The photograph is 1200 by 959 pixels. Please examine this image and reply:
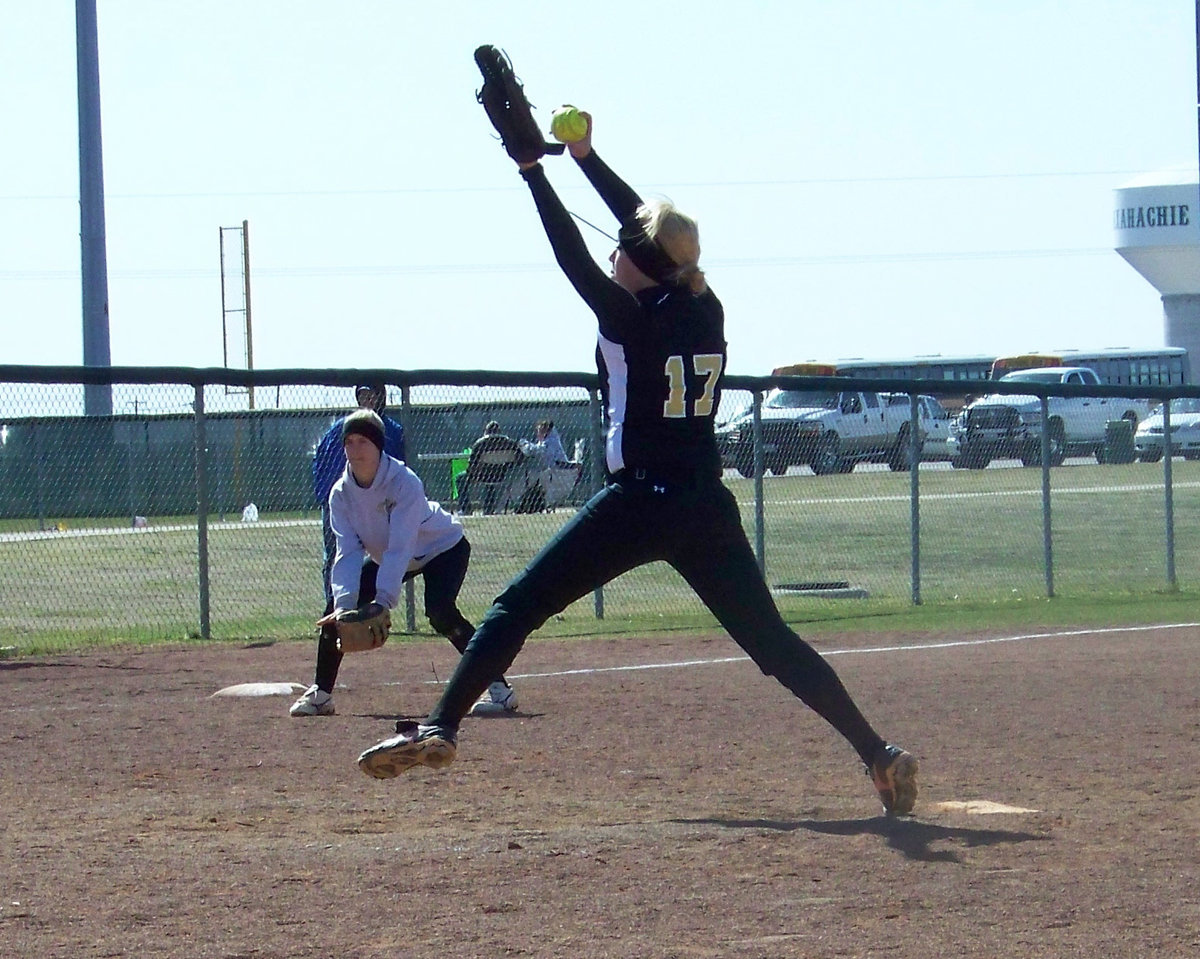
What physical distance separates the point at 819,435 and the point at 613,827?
37.2ft

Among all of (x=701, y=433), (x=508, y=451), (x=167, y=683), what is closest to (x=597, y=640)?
(x=508, y=451)

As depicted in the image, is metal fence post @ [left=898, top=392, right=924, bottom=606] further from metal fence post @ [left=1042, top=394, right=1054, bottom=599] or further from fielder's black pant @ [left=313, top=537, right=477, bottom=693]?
fielder's black pant @ [left=313, top=537, right=477, bottom=693]

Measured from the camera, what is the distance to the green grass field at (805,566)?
14.4 m

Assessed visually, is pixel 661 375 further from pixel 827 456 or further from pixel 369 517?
pixel 827 456

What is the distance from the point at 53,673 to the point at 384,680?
2.25 meters

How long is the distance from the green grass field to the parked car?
0.27m

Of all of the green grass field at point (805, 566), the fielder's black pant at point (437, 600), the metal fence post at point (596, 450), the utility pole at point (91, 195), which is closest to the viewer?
the fielder's black pant at point (437, 600)

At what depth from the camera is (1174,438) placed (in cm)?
2184

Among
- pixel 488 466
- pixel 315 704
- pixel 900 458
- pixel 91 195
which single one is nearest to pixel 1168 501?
pixel 900 458

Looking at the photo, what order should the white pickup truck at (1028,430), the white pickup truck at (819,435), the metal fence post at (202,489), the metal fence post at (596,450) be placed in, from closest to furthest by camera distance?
the metal fence post at (202,489) → the metal fence post at (596,450) → the white pickup truck at (819,435) → the white pickup truck at (1028,430)

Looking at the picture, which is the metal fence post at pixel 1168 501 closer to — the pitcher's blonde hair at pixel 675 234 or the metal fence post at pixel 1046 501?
the metal fence post at pixel 1046 501

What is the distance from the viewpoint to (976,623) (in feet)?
48.2

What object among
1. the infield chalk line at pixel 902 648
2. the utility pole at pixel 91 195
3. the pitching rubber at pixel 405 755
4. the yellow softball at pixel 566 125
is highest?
the utility pole at pixel 91 195

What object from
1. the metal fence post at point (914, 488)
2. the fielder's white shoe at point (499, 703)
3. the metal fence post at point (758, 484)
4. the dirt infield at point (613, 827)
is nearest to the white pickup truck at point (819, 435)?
the metal fence post at point (758, 484)
